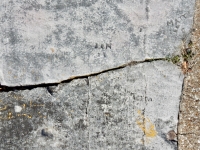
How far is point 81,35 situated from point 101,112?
49cm

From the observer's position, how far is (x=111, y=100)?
2.35m

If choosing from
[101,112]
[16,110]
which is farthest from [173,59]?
[16,110]

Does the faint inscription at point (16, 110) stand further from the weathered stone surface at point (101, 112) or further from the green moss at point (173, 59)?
the green moss at point (173, 59)

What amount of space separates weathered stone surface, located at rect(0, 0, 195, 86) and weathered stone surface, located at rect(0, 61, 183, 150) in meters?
0.08

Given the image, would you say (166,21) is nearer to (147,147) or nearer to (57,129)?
(147,147)

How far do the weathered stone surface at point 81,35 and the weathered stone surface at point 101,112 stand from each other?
84mm

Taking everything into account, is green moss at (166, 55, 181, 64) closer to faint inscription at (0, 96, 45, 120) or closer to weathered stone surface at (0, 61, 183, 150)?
weathered stone surface at (0, 61, 183, 150)

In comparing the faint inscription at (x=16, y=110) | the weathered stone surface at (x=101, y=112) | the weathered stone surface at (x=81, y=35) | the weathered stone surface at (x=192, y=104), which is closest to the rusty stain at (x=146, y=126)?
the weathered stone surface at (x=101, y=112)

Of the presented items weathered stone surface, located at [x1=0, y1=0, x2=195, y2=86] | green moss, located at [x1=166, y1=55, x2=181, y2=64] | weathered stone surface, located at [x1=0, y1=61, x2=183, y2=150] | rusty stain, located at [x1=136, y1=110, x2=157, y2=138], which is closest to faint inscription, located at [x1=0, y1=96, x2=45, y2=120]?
weathered stone surface, located at [x1=0, y1=61, x2=183, y2=150]

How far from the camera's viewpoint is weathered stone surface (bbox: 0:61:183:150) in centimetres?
228

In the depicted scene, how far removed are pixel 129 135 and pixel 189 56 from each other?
63cm

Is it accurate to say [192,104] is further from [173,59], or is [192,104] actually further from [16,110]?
[16,110]

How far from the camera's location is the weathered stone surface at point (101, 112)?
2.28 m

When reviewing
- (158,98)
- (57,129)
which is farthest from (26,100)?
(158,98)
